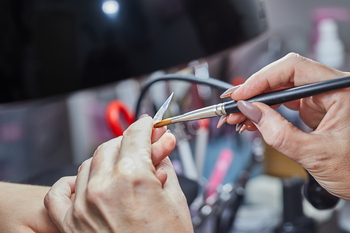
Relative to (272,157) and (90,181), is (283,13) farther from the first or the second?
(90,181)

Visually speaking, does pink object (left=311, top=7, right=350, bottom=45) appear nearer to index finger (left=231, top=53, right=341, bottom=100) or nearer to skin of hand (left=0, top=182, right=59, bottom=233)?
index finger (left=231, top=53, right=341, bottom=100)

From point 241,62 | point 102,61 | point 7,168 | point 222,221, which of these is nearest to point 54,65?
point 102,61

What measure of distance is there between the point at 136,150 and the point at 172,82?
545mm

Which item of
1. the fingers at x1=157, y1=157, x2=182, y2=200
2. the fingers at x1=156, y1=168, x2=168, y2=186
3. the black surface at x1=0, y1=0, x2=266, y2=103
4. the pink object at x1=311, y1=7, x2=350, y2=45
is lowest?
the pink object at x1=311, y1=7, x2=350, y2=45

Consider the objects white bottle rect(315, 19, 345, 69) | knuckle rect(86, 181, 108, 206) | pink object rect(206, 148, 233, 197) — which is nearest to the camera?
knuckle rect(86, 181, 108, 206)

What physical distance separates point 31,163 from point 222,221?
543 mm

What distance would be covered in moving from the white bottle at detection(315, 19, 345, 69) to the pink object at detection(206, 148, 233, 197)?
0.39 m

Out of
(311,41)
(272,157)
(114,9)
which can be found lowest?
(272,157)

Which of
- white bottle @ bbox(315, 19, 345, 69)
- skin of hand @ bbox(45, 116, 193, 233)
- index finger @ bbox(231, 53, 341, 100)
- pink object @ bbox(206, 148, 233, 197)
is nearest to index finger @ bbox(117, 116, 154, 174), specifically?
skin of hand @ bbox(45, 116, 193, 233)

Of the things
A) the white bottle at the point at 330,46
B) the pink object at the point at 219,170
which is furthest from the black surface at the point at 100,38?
the white bottle at the point at 330,46

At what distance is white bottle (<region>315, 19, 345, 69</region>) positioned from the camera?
784 mm

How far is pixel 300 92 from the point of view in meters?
0.25

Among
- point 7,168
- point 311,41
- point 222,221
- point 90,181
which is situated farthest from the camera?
point 311,41

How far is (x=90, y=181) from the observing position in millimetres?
224
